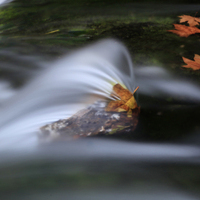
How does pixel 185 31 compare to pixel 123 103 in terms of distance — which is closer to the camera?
pixel 123 103

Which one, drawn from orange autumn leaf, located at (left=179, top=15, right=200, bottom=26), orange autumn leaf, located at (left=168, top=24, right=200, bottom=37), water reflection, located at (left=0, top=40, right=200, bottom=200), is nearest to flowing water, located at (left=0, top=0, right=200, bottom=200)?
water reflection, located at (left=0, top=40, right=200, bottom=200)

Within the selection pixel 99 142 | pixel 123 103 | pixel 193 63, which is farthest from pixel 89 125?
pixel 193 63

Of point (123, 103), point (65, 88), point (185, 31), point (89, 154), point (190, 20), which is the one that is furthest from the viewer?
point (190, 20)

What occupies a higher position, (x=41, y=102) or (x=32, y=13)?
(x=32, y=13)

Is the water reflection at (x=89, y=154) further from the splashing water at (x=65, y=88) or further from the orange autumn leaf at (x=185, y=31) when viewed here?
the orange autumn leaf at (x=185, y=31)

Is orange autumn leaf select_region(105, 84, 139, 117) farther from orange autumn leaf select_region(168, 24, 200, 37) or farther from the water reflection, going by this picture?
orange autumn leaf select_region(168, 24, 200, 37)

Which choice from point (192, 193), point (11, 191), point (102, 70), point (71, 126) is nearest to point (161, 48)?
point (102, 70)

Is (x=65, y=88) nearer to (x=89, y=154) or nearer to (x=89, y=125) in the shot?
(x=89, y=125)

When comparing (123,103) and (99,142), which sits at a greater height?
(123,103)

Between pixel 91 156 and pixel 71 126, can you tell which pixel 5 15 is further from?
pixel 91 156
